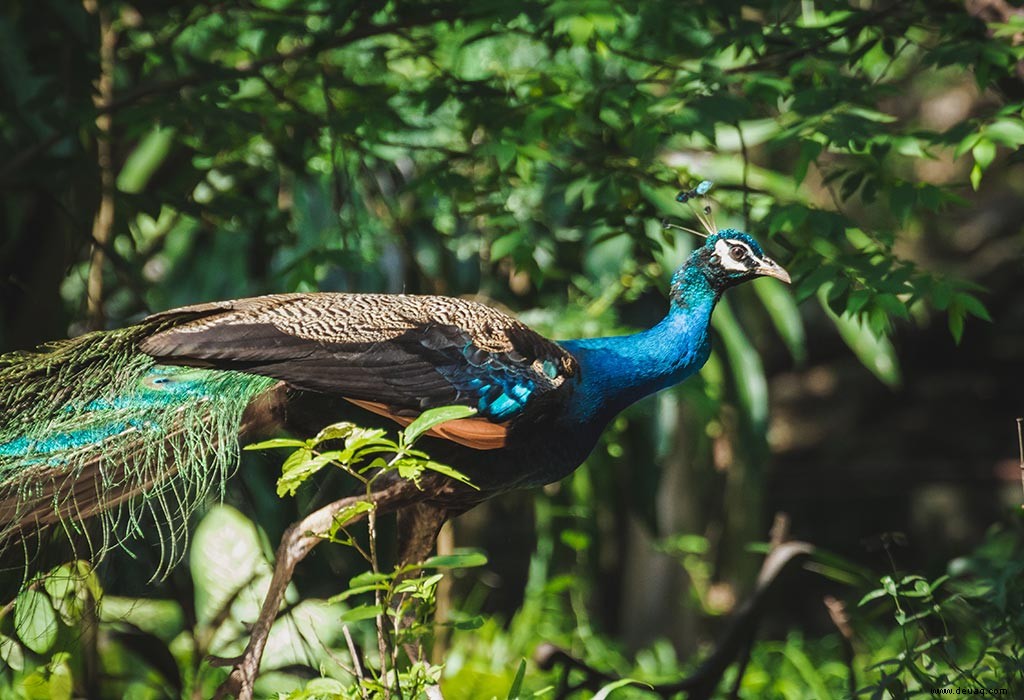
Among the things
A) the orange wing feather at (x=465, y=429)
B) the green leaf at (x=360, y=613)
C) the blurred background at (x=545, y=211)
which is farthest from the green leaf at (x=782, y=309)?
the green leaf at (x=360, y=613)

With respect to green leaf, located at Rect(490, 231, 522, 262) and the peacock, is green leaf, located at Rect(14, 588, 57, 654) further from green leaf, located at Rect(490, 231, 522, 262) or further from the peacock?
green leaf, located at Rect(490, 231, 522, 262)

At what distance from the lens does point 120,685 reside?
3566mm

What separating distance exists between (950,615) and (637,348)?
2105 millimetres

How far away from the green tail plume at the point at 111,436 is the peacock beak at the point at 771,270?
0.98 metres

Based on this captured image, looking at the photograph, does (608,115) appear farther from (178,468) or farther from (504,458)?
(178,468)

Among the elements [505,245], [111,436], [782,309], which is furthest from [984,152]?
[782,309]

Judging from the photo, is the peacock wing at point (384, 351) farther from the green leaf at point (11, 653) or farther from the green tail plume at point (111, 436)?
the green leaf at point (11, 653)

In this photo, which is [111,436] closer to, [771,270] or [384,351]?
[384,351]

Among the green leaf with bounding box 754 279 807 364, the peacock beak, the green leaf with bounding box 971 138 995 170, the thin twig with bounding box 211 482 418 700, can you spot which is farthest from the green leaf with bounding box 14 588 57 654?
the green leaf with bounding box 754 279 807 364

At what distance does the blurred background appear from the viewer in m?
2.56

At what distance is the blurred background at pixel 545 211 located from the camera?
2.56m

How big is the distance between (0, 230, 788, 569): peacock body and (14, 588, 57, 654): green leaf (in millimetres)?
136

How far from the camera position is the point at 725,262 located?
7.70ft

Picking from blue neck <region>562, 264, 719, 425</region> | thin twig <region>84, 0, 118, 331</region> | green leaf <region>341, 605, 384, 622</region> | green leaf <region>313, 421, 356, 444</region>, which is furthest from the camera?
thin twig <region>84, 0, 118, 331</region>
